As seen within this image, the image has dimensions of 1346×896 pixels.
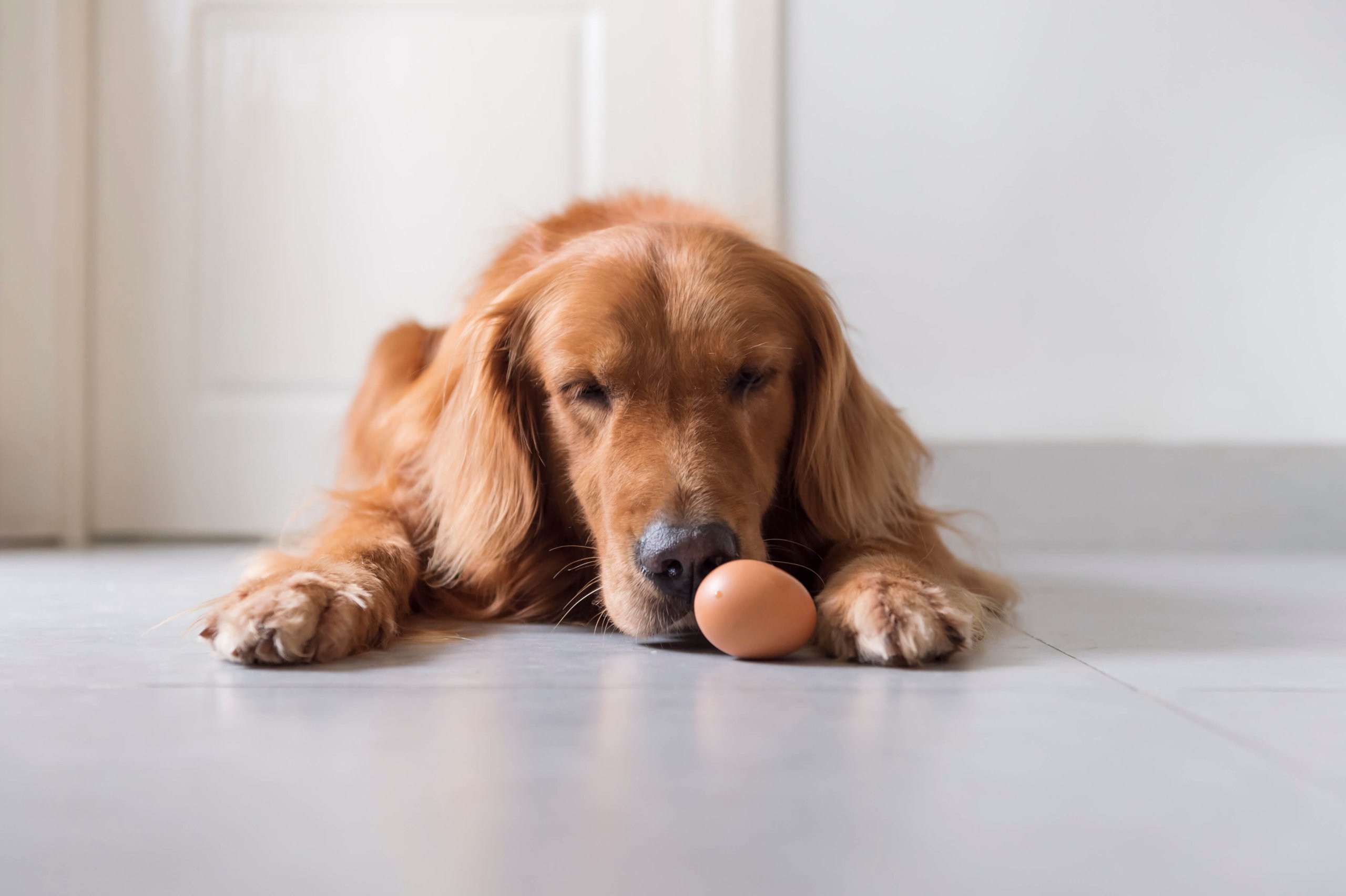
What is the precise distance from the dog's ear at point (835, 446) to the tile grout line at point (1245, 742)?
517mm

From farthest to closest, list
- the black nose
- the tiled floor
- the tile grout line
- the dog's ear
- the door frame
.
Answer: the door frame < the dog's ear < the black nose < the tile grout line < the tiled floor

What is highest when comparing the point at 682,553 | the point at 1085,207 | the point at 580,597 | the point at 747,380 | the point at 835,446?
the point at 1085,207

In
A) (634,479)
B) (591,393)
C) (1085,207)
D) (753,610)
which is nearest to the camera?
Answer: (753,610)

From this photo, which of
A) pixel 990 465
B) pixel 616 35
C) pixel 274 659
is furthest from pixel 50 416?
pixel 990 465

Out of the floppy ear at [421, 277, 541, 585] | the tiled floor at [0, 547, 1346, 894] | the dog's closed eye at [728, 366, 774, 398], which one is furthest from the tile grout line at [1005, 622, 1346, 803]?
the floppy ear at [421, 277, 541, 585]

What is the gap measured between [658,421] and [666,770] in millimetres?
728

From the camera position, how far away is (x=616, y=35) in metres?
3.32

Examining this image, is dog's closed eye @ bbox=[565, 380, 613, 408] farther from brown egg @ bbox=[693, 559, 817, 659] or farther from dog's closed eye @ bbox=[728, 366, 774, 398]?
brown egg @ bbox=[693, 559, 817, 659]

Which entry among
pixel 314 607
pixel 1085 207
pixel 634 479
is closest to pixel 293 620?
pixel 314 607

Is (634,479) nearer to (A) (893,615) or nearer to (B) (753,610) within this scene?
(B) (753,610)

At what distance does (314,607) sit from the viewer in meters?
1.37

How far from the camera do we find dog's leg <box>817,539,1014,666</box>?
4.42ft

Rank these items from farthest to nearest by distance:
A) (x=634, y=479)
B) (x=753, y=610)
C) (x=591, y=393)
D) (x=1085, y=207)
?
(x=1085, y=207) < (x=591, y=393) < (x=634, y=479) < (x=753, y=610)

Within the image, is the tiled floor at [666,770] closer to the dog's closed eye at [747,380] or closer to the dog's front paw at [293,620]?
the dog's front paw at [293,620]
